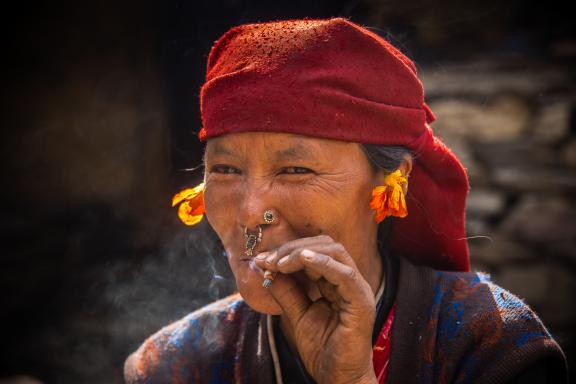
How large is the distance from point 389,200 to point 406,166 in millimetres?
239

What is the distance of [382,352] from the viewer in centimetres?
250

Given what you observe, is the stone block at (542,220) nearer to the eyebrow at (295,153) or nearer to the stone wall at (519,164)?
the stone wall at (519,164)

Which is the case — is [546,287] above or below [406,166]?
below

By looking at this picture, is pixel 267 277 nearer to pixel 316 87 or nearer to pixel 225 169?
pixel 225 169

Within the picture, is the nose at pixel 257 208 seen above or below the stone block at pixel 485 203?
above

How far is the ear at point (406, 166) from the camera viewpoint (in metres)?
2.50

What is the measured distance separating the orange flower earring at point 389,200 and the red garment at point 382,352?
1.59 feet

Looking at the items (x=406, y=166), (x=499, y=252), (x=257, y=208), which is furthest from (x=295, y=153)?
(x=499, y=252)

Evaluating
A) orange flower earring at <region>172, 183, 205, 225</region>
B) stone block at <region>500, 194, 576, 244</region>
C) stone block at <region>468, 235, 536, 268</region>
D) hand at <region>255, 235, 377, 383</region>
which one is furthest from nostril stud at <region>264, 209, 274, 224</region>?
stone block at <region>500, 194, 576, 244</region>

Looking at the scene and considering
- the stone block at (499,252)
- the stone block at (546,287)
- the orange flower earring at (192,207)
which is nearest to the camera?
the orange flower earring at (192,207)

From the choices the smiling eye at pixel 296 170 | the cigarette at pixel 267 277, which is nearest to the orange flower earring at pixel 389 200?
the smiling eye at pixel 296 170

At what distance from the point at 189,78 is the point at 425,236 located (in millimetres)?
2227

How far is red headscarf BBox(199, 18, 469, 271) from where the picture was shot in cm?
221

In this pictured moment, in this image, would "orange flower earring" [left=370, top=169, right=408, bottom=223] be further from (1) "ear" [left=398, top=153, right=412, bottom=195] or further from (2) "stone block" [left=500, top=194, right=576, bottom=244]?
(2) "stone block" [left=500, top=194, right=576, bottom=244]
